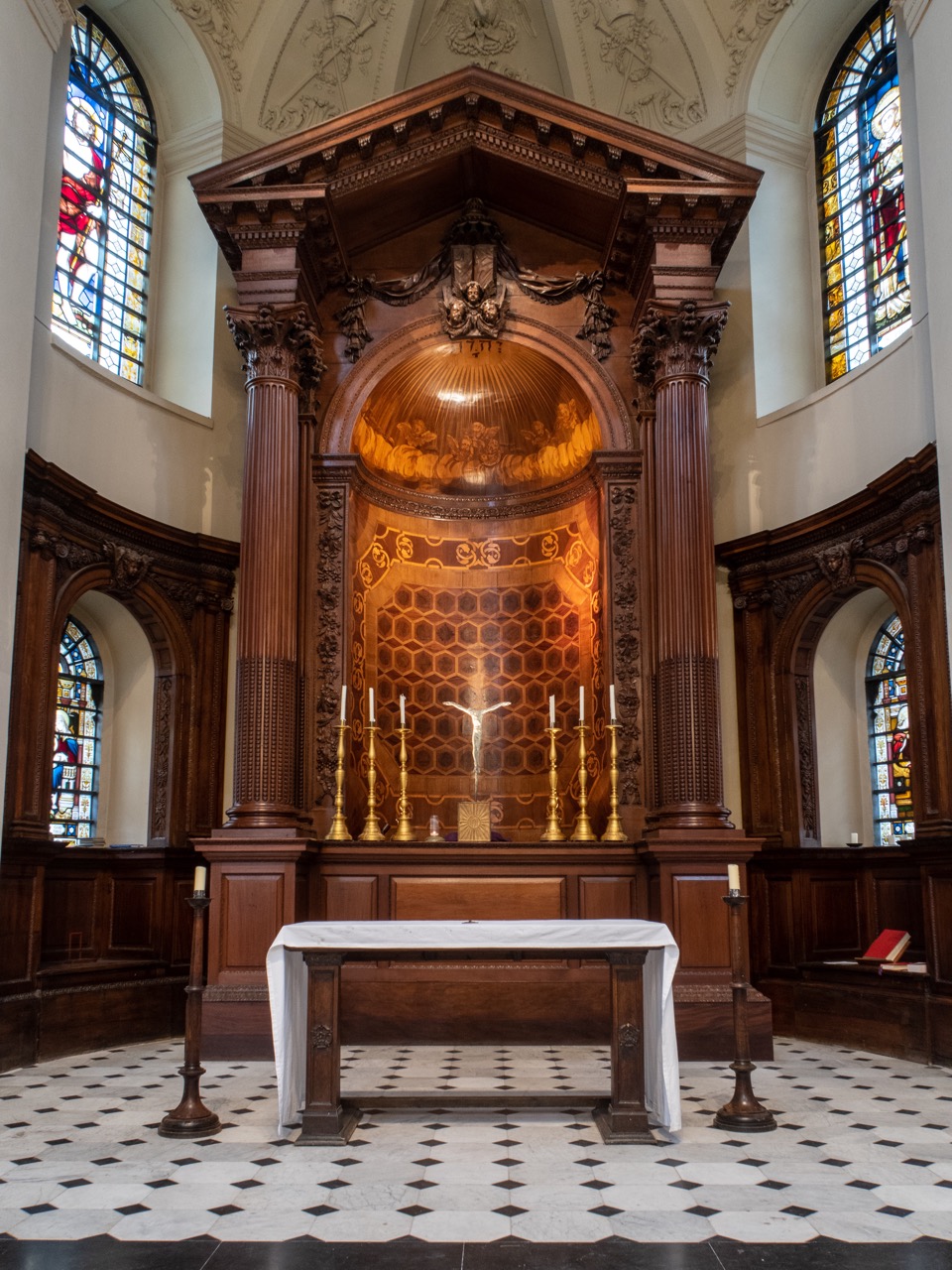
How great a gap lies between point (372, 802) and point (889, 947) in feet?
15.6

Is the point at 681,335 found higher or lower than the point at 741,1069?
higher

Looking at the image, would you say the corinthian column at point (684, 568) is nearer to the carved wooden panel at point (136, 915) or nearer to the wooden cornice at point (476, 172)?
the wooden cornice at point (476, 172)

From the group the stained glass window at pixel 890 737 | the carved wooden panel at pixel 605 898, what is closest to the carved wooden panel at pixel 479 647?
the carved wooden panel at pixel 605 898

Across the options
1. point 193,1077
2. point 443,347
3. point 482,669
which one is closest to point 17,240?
point 443,347

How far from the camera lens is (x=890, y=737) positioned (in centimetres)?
1215

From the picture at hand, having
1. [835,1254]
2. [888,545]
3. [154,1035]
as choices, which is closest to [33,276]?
[154,1035]

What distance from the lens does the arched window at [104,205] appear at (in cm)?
1226

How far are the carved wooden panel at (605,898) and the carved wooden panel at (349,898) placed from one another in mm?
1840

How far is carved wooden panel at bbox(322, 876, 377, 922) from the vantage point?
1088 centimetres

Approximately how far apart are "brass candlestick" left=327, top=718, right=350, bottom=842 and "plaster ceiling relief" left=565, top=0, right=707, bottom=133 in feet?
25.7

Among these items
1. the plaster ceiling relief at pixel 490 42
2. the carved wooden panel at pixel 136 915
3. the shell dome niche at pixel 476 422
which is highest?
the plaster ceiling relief at pixel 490 42

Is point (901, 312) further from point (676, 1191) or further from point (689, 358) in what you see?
point (676, 1191)

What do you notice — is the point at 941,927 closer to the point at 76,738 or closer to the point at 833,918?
the point at 833,918

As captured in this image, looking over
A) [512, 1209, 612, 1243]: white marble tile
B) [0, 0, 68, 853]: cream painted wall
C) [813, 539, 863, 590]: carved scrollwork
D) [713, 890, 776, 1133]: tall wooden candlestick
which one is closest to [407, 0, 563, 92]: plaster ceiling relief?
[0, 0, 68, 853]: cream painted wall
